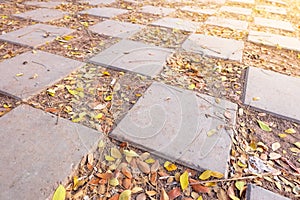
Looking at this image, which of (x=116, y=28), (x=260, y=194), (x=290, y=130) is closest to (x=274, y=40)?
(x=290, y=130)

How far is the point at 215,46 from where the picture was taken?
2283mm

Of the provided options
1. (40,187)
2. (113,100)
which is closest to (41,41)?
(113,100)

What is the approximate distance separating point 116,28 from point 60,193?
6.91 feet

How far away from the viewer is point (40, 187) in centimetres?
89

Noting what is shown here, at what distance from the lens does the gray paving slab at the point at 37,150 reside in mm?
896

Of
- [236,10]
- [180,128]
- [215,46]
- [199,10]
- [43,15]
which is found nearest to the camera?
[180,128]

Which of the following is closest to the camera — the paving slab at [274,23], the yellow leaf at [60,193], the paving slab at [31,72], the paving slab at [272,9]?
the yellow leaf at [60,193]

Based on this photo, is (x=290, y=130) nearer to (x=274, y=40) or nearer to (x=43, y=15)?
(x=274, y=40)

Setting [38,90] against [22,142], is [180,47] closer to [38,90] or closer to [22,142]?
[38,90]

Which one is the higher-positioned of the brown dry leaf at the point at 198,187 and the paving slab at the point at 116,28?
the paving slab at the point at 116,28

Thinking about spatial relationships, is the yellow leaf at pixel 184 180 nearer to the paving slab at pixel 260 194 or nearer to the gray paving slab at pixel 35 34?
the paving slab at pixel 260 194

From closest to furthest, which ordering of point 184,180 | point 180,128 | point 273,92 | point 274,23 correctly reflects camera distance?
1. point 184,180
2. point 180,128
3. point 273,92
4. point 274,23

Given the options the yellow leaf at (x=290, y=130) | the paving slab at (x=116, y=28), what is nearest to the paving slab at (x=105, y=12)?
the paving slab at (x=116, y=28)

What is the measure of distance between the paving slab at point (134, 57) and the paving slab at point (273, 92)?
2.40 ft
